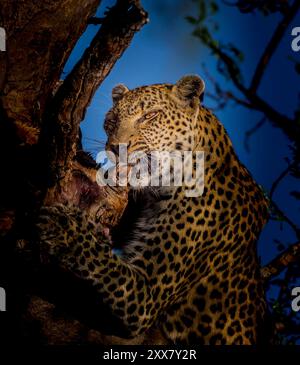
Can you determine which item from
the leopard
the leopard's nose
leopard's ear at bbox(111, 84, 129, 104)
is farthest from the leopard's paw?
leopard's ear at bbox(111, 84, 129, 104)

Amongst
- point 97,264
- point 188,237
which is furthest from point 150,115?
point 97,264

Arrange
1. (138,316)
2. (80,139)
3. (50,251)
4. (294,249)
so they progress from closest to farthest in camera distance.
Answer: (50,251) → (138,316) → (80,139) → (294,249)

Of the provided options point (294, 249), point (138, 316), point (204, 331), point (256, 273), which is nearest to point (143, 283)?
point (138, 316)

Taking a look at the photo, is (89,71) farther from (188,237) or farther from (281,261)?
(281,261)

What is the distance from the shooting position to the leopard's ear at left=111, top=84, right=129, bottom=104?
13.8ft

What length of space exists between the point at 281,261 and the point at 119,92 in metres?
1.67

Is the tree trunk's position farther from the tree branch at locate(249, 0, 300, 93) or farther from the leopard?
the tree branch at locate(249, 0, 300, 93)

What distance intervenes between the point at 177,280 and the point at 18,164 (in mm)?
1105

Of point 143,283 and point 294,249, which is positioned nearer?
point 143,283

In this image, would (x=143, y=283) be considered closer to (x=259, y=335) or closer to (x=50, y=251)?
(x=50, y=251)

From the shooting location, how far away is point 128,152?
3.73 m

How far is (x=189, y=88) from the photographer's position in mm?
4023

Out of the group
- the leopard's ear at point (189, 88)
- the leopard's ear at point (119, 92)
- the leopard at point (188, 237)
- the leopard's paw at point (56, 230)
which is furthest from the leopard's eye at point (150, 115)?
the leopard's paw at point (56, 230)

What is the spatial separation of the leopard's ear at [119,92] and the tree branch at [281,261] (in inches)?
62.2
